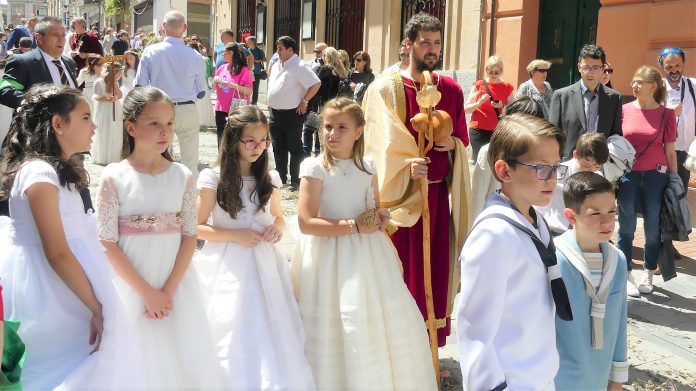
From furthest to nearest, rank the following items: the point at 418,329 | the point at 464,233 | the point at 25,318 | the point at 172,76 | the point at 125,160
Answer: the point at 172,76 < the point at 464,233 < the point at 418,329 < the point at 125,160 < the point at 25,318

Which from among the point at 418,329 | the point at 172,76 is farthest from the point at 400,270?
the point at 172,76

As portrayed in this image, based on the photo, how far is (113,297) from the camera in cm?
278

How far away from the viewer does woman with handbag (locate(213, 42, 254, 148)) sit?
966 cm

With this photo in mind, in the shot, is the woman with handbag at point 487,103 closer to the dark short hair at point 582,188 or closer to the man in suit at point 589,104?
the man in suit at point 589,104

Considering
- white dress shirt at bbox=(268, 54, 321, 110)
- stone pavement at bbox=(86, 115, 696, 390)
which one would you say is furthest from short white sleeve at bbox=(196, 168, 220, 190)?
white dress shirt at bbox=(268, 54, 321, 110)

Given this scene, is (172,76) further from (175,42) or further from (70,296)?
(70,296)

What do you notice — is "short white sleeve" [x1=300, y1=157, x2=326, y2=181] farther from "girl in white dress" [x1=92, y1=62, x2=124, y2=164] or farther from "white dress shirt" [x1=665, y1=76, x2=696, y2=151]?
"girl in white dress" [x1=92, y1=62, x2=124, y2=164]

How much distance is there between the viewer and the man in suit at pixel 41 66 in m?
5.71

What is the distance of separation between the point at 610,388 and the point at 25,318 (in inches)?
92.0

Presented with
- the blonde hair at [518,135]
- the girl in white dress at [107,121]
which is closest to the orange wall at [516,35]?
the girl in white dress at [107,121]

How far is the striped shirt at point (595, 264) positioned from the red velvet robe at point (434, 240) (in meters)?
1.07

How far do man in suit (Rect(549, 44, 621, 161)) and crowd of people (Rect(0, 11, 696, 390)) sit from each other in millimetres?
780

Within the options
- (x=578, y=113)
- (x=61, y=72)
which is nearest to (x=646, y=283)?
(x=578, y=113)

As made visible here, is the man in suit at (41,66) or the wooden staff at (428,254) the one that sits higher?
the man in suit at (41,66)
